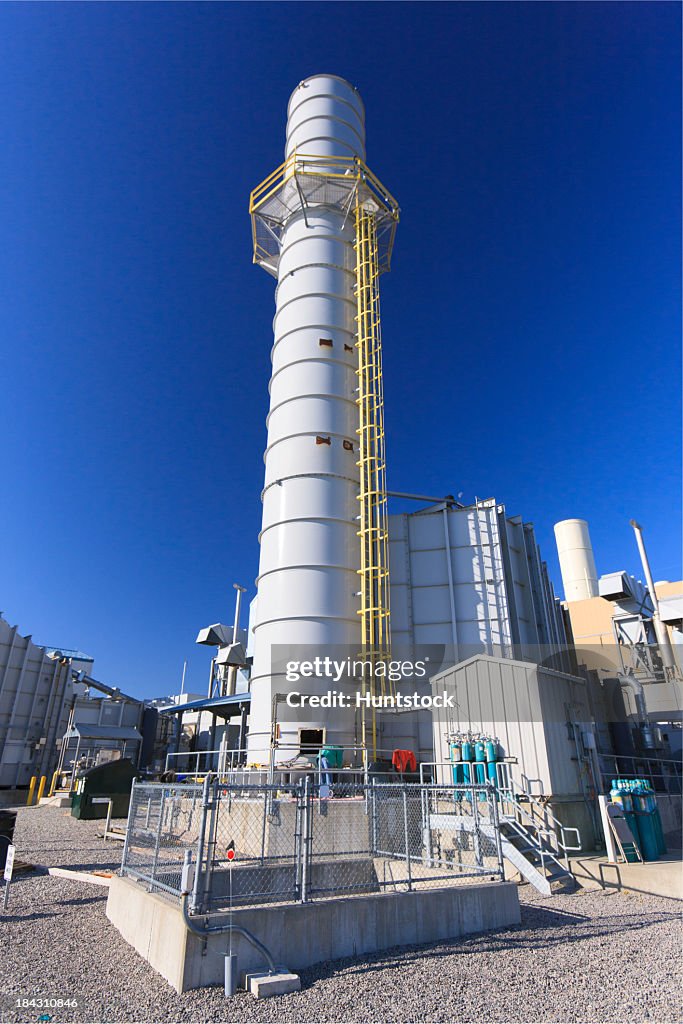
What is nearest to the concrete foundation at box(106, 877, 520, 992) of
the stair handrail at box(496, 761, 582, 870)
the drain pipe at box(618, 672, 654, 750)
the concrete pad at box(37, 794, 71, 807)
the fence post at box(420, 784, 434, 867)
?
the fence post at box(420, 784, 434, 867)

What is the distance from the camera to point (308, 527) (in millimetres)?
19047

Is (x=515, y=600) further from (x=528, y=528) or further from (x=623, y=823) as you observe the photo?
(x=623, y=823)

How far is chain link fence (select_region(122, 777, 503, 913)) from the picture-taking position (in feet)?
24.2

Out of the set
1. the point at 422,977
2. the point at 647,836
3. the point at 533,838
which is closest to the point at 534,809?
the point at 533,838

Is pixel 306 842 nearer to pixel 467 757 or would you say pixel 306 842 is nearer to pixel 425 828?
pixel 425 828

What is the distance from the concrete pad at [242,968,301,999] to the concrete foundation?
14 centimetres

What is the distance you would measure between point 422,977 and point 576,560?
145 feet

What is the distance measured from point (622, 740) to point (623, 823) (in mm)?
9984

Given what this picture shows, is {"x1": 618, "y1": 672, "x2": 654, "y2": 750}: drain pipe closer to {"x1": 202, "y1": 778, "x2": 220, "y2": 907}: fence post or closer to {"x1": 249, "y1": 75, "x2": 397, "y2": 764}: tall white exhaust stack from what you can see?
{"x1": 249, "y1": 75, "x2": 397, "y2": 764}: tall white exhaust stack

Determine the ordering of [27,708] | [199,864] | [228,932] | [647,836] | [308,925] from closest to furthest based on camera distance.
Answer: [228,932] → [199,864] → [308,925] → [647,836] → [27,708]

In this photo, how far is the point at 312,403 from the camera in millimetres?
20438

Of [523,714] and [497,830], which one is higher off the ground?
[523,714]

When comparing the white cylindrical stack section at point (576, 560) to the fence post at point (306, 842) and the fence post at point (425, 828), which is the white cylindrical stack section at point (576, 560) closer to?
the fence post at point (425, 828)

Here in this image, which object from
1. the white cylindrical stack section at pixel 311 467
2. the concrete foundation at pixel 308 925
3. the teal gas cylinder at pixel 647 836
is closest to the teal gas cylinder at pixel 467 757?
the teal gas cylinder at pixel 647 836
